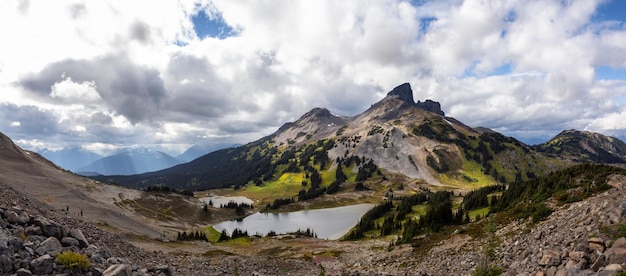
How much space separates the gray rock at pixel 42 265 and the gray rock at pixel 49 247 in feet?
2.90

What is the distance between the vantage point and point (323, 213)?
192 metres

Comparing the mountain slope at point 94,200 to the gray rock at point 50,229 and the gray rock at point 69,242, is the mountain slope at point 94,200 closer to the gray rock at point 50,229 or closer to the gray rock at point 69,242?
the gray rock at point 50,229

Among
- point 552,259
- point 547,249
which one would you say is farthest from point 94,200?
point 552,259

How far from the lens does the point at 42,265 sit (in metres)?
13.2

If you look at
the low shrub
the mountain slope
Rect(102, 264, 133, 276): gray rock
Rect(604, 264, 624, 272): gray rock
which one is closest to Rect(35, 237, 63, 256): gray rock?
the low shrub

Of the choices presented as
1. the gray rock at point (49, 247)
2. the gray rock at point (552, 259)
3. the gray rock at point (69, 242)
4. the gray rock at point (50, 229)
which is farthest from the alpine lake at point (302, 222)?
the gray rock at point (49, 247)

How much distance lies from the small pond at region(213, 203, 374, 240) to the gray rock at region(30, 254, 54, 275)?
123883 mm

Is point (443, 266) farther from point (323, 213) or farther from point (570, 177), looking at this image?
→ point (323, 213)

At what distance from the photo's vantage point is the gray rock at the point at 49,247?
1413 centimetres

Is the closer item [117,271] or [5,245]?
[5,245]

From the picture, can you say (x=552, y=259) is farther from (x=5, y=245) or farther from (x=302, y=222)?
(x=302, y=222)

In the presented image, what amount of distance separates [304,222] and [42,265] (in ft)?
519

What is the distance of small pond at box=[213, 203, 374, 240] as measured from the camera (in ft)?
479

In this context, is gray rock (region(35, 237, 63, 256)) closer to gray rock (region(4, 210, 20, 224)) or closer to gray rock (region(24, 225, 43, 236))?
gray rock (region(24, 225, 43, 236))
